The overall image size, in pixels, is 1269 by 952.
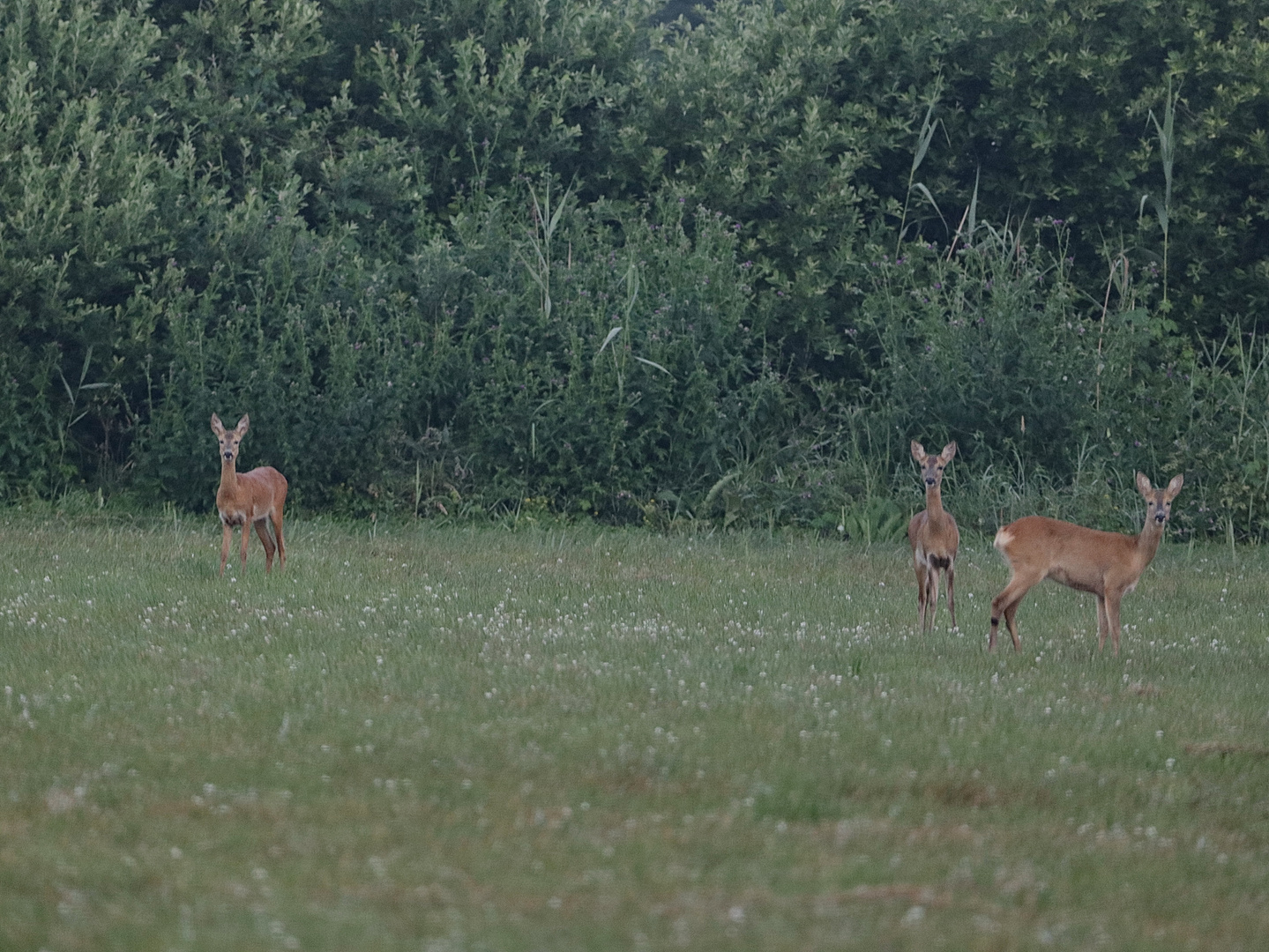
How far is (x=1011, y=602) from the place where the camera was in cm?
955

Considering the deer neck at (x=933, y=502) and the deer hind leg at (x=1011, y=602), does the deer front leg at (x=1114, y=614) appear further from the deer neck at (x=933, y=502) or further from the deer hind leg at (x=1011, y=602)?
the deer neck at (x=933, y=502)

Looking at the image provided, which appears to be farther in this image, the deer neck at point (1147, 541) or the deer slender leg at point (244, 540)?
the deer slender leg at point (244, 540)

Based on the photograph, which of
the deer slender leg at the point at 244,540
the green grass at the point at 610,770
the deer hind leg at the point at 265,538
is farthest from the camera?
the deer hind leg at the point at 265,538

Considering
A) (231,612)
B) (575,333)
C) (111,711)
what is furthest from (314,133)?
(111,711)

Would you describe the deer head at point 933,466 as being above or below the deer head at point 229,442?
above

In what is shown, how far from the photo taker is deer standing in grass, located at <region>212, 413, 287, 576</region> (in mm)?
12023

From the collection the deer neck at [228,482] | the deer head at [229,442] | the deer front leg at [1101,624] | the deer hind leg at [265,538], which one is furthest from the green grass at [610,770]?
the deer head at [229,442]

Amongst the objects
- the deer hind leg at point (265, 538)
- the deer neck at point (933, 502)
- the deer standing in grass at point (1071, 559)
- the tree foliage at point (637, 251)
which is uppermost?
the tree foliage at point (637, 251)

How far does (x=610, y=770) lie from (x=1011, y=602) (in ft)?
12.3

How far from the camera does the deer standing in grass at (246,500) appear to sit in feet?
39.4

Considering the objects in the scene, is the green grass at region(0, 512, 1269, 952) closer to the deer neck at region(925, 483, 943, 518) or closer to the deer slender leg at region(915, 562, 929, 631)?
the deer slender leg at region(915, 562, 929, 631)

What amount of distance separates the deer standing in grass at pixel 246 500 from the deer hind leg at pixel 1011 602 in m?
5.41

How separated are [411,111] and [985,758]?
43.5 ft

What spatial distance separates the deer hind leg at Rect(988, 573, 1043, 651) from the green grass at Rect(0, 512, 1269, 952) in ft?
0.98
